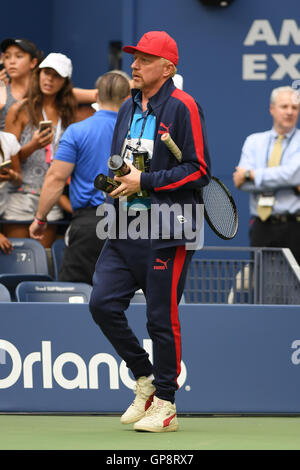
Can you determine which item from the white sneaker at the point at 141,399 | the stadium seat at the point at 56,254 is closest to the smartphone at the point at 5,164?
the stadium seat at the point at 56,254

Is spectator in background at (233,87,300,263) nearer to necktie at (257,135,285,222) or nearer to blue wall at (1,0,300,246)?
necktie at (257,135,285,222)

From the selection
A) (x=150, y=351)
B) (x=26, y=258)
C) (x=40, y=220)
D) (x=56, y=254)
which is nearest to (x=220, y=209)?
(x=150, y=351)

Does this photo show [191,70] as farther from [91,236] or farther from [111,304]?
[111,304]

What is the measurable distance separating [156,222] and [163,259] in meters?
0.18

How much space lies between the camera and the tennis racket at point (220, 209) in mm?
4461

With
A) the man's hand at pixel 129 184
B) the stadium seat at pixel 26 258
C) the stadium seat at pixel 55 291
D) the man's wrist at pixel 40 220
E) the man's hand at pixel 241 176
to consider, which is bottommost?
the stadium seat at pixel 55 291

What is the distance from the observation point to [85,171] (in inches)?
237

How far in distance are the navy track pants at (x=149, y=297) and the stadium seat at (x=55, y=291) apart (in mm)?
1320

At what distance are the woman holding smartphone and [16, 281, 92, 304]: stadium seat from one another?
1.20 meters

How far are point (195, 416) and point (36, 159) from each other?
2.48m

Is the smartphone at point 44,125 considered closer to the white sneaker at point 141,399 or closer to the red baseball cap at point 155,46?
the red baseball cap at point 155,46

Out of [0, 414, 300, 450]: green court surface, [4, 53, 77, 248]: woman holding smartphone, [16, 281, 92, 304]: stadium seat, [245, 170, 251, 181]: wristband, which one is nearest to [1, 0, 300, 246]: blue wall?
[245, 170, 251, 181]: wristband

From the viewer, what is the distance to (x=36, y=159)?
6.77m
